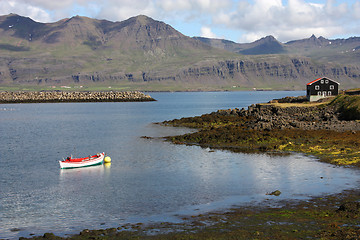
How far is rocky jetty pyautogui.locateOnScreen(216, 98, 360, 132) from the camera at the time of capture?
6325cm

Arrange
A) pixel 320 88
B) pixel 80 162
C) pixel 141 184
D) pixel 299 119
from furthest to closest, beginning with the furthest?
1. pixel 320 88
2. pixel 299 119
3. pixel 80 162
4. pixel 141 184

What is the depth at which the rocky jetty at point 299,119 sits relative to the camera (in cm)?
6325

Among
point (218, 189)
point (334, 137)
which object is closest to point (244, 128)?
point (334, 137)

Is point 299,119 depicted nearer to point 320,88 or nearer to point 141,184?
point 320,88

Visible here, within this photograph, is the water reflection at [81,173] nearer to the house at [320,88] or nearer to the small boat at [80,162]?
the small boat at [80,162]

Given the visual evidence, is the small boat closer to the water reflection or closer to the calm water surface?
the water reflection

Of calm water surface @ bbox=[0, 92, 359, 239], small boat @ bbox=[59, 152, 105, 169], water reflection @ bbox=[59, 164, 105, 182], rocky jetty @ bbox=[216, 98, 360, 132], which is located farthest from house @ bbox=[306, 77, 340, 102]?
water reflection @ bbox=[59, 164, 105, 182]

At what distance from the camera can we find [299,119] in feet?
252

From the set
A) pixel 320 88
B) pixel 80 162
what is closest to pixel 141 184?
pixel 80 162

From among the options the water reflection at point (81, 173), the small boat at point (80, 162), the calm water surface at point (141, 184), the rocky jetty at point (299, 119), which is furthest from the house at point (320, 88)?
the water reflection at point (81, 173)

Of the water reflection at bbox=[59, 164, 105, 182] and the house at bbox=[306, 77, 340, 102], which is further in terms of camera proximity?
the house at bbox=[306, 77, 340, 102]

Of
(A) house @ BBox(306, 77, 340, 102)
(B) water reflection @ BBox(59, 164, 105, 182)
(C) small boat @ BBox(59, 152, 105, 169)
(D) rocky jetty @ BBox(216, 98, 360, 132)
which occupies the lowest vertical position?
(B) water reflection @ BBox(59, 164, 105, 182)

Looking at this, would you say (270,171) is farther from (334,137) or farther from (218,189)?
(334,137)

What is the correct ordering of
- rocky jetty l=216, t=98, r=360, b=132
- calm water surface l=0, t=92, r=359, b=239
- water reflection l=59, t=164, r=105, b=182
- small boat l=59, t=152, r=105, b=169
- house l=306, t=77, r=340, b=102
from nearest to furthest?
1. calm water surface l=0, t=92, r=359, b=239
2. water reflection l=59, t=164, r=105, b=182
3. small boat l=59, t=152, r=105, b=169
4. rocky jetty l=216, t=98, r=360, b=132
5. house l=306, t=77, r=340, b=102
